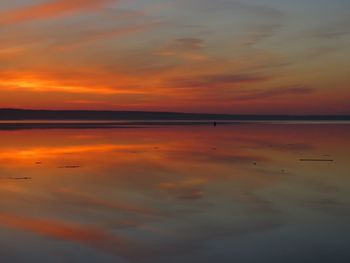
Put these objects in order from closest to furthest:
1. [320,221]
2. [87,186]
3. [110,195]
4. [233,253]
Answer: [233,253]
[320,221]
[110,195]
[87,186]

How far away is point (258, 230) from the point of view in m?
7.09

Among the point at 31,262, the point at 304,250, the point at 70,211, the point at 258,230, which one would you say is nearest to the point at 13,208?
the point at 70,211

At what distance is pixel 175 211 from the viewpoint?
8.24 m

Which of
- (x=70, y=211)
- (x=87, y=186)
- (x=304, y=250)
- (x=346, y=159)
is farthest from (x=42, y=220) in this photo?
(x=346, y=159)

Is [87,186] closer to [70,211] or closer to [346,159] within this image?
[70,211]

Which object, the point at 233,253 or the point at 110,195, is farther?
the point at 110,195

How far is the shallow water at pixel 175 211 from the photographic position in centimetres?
614

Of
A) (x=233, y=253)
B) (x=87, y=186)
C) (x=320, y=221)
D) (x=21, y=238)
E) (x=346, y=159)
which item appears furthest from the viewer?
(x=346, y=159)

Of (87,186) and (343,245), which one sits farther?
(87,186)

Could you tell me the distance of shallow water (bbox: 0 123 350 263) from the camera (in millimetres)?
6137

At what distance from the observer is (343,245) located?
248 inches

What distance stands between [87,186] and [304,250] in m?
5.70

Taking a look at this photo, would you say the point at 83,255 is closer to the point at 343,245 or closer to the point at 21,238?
Result: the point at 21,238

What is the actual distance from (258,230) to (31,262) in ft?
10.4
